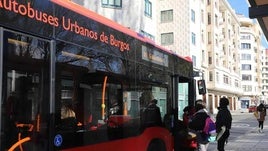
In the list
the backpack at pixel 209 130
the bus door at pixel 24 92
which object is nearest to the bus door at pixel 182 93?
the backpack at pixel 209 130

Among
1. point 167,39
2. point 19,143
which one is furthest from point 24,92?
point 167,39

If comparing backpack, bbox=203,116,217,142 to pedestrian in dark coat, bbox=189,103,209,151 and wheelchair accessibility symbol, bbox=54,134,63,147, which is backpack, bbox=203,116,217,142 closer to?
pedestrian in dark coat, bbox=189,103,209,151

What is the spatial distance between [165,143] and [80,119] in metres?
3.72

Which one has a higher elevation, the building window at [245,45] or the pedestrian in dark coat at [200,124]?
the building window at [245,45]

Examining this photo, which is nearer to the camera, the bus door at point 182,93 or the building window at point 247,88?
the bus door at point 182,93

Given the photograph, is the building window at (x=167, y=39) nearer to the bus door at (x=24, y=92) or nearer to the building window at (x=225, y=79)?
the building window at (x=225, y=79)

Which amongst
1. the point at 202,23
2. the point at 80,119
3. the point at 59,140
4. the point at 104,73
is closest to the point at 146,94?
the point at 104,73

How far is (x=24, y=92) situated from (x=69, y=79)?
894 millimetres

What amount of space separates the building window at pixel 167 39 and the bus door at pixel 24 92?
49013mm

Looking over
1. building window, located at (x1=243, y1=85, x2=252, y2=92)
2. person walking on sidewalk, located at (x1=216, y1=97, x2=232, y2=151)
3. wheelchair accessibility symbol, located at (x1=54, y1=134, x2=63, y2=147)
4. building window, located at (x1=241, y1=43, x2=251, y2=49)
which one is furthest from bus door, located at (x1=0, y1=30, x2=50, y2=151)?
building window, located at (x1=241, y1=43, x2=251, y2=49)

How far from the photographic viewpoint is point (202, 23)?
6359 cm

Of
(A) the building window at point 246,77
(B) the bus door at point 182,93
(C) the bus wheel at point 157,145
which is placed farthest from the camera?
(A) the building window at point 246,77

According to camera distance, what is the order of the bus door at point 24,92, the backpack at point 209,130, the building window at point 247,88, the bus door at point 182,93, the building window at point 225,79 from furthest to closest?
the building window at point 247,88, the building window at point 225,79, the backpack at point 209,130, the bus door at point 182,93, the bus door at point 24,92

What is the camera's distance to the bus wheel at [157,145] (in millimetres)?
8284
